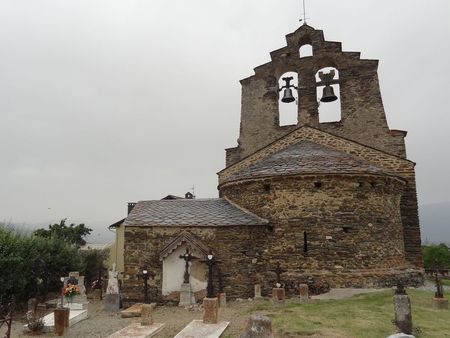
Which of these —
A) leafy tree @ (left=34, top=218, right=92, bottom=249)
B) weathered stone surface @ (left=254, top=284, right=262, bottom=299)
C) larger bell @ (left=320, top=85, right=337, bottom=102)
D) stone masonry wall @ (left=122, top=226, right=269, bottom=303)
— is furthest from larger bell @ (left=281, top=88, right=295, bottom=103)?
leafy tree @ (left=34, top=218, right=92, bottom=249)

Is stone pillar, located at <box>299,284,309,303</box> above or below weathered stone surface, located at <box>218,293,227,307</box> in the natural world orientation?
above

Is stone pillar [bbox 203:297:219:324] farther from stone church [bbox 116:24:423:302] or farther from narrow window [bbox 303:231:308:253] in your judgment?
narrow window [bbox 303:231:308:253]

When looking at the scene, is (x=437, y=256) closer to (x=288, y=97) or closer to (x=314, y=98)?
(x=314, y=98)

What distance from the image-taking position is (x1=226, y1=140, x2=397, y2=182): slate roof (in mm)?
13375

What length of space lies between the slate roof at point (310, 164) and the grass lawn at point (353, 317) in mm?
4274

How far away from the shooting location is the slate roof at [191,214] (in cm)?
1412

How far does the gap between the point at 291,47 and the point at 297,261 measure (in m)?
10.7

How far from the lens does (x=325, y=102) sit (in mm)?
17031

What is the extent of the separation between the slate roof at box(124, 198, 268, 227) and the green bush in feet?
13.1

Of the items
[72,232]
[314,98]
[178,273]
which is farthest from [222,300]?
[72,232]

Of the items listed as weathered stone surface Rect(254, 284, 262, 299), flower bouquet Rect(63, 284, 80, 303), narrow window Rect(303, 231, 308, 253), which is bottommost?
weathered stone surface Rect(254, 284, 262, 299)

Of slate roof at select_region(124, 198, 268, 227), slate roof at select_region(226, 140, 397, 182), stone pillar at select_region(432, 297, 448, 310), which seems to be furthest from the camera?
slate roof at select_region(124, 198, 268, 227)

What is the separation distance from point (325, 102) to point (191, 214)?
789 centimetres

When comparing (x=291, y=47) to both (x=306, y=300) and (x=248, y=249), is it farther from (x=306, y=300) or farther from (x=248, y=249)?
(x=306, y=300)
